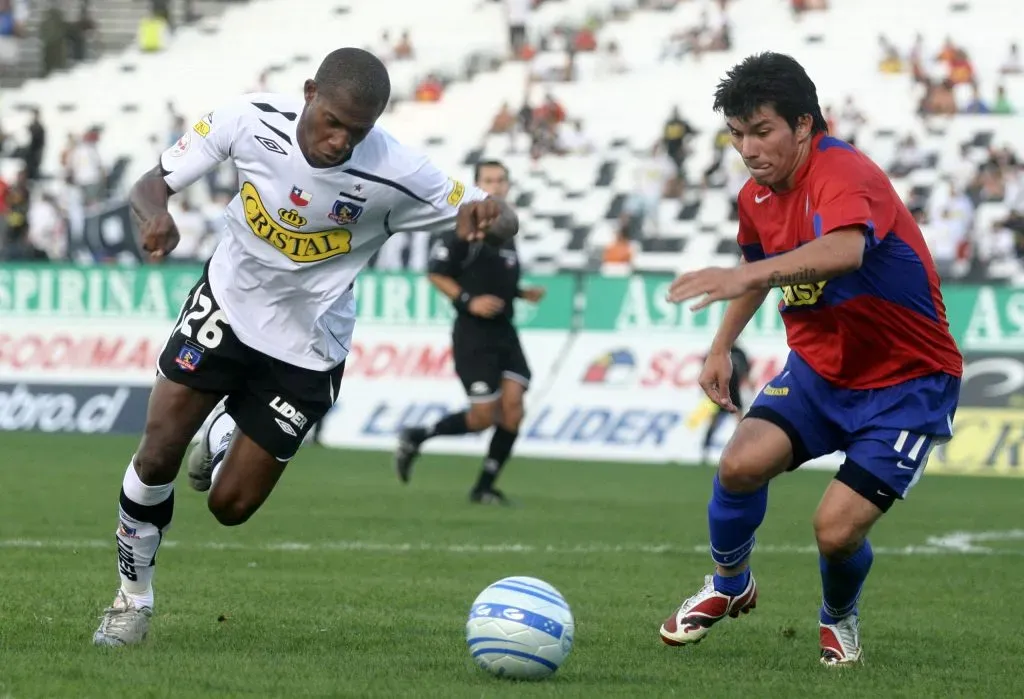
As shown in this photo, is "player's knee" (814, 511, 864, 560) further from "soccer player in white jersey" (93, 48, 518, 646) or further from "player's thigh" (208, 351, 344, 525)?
"player's thigh" (208, 351, 344, 525)

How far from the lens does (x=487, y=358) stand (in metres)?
14.0

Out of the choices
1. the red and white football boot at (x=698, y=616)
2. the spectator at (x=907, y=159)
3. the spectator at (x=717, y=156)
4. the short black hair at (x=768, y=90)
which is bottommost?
the spectator at (x=717, y=156)

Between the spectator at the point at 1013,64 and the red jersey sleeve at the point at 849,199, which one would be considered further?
the spectator at the point at 1013,64

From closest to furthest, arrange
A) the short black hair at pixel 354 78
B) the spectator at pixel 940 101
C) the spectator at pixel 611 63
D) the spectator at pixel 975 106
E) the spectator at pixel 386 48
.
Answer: the short black hair at pixel 354 78, the spectator at pixel 975 106, the spectator at pixel 940 101, the spectator at pixel 611 63, the spectator at pixel 386 48

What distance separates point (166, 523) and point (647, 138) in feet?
86.9

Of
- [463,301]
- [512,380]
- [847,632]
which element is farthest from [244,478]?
[512,380]

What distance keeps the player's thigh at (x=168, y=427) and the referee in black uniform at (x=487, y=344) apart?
705 cm

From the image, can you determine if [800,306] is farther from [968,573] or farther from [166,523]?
[968,573]

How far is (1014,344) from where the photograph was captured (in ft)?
60.0

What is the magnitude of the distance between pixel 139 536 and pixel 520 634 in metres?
1.63

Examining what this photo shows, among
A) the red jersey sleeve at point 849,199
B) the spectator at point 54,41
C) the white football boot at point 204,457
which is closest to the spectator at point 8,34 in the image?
the spectator at point 54,41

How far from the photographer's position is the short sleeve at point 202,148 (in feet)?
22.0

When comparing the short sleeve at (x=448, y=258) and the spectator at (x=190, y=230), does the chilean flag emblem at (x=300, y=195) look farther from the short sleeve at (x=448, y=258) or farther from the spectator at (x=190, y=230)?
the spectator at (x=190, y=230)

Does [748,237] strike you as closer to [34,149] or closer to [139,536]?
[139,536]
